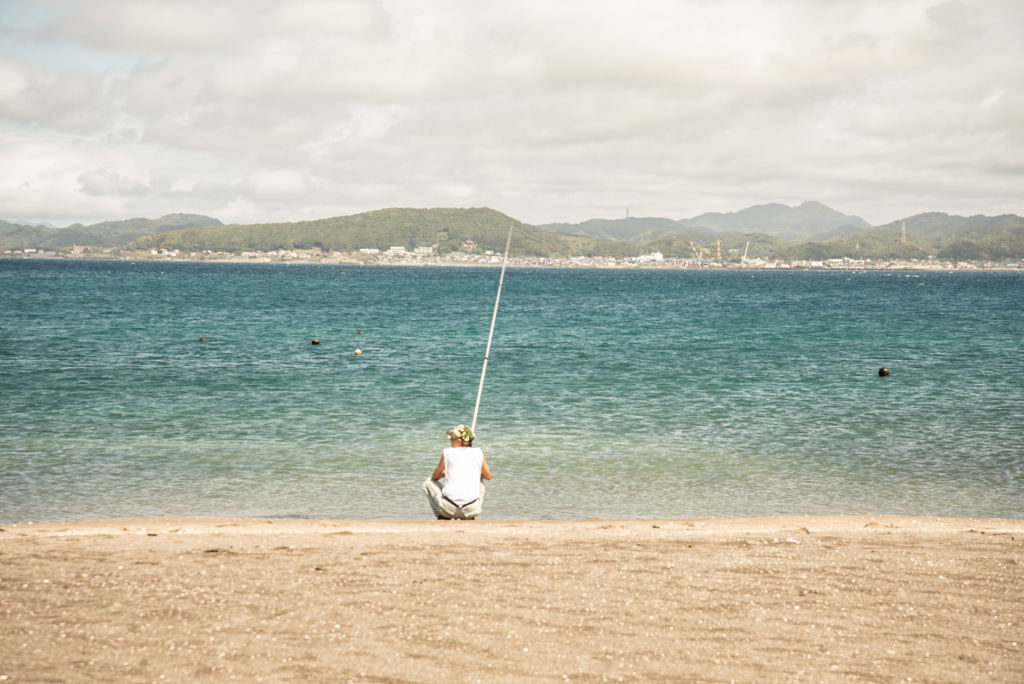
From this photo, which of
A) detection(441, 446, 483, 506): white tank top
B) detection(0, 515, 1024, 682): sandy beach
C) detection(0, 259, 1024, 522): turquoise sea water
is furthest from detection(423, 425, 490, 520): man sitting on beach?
detection(0, 259, 1024, 522): turquoise sea water

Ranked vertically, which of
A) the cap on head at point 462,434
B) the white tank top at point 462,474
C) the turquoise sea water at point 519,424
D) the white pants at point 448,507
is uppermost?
the cap on head at point 462,434

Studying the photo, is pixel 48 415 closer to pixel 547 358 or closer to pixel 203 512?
pixel 203 512

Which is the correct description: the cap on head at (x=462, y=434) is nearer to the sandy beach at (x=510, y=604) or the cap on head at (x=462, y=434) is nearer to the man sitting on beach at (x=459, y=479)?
the man sitting on beach at (x=459, y=479)

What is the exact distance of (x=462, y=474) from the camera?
9.99 metres

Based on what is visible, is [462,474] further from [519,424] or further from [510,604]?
[519,424]

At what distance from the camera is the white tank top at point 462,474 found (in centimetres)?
980

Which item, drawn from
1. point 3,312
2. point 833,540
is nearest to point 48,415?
point 833,540

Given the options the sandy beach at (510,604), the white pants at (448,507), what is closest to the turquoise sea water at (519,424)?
the white pants at (448,507)

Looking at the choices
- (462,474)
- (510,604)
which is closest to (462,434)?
(462,474)

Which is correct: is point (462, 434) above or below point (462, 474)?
above

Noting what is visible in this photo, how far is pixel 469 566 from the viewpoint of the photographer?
321 inches

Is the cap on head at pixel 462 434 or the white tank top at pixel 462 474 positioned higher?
the cap on head at pixel 462 434

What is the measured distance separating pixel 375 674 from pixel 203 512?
7136 millimetres

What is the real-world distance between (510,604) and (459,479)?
3031 millimetres
